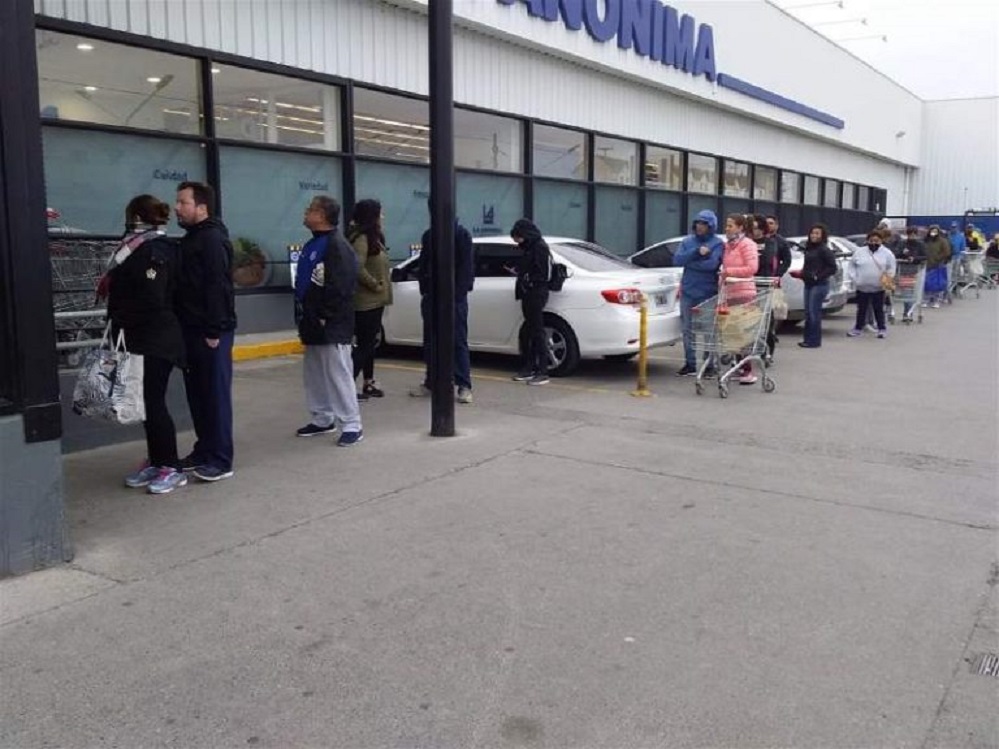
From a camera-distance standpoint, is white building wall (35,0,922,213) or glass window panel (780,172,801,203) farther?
glass window panel (780,172,801,203)

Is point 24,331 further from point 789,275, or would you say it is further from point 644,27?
point 644,27

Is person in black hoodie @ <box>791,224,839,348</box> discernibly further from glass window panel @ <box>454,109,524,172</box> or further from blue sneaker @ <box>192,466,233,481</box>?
blue sneaker @ <box>192,466,233,481</box>

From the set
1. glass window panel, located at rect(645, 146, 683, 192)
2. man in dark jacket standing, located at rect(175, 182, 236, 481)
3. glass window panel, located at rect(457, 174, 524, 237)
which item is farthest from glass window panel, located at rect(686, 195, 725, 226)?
man in dark jacket standing, located at rect(175, 182, 236, 481)

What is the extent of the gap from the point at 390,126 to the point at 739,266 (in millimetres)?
6954

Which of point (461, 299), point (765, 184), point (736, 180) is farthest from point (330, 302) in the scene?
point (765, 184)

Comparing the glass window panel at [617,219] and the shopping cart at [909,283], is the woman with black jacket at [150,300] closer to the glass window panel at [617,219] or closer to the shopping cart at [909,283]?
the shopping cart at [909,283]

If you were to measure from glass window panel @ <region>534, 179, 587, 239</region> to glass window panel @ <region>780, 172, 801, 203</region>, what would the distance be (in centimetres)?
1315

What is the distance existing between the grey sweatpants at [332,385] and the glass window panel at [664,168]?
51.7ft

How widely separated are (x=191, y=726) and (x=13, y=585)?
170cm

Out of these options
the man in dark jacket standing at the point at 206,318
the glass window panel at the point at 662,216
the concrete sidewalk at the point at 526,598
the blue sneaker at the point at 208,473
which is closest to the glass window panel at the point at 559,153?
the glass window panel at the point at 662,216

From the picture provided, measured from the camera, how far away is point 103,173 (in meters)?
10.5

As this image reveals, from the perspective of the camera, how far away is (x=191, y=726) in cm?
305

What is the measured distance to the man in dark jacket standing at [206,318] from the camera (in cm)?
562

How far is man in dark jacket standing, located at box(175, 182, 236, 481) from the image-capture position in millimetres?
5625
